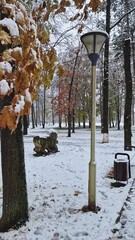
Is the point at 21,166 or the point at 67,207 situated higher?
the point at 21,166

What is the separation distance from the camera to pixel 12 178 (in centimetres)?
381

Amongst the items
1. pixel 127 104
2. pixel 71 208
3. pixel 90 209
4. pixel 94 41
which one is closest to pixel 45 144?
pixel 127 104

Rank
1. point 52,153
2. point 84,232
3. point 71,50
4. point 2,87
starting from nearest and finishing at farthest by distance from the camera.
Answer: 1. point 2,87
2. point 84,232
3. point 52,153
4. point 71,50

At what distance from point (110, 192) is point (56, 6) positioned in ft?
13.4

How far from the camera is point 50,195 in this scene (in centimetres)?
529

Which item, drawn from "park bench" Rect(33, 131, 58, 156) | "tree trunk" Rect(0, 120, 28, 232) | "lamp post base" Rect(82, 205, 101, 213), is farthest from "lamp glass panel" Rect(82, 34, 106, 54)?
"park bench" Rect(33, 131, 58, 156)

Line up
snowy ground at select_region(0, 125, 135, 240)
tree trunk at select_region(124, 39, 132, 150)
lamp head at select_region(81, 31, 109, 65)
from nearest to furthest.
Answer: snowy ground at select_region(0, 125, 135, 240)
lamp head at select_region(81, 31, 109, 65)
tree trunk at select_region(124, 39, 132, 150)

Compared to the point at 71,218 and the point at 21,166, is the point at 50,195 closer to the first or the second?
the point at 71,218

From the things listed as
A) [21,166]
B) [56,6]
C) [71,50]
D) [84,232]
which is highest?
[71,50]

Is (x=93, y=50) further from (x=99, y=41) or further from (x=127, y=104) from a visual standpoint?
(x=127, y=104)

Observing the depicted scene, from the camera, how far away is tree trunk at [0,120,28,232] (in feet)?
12.3

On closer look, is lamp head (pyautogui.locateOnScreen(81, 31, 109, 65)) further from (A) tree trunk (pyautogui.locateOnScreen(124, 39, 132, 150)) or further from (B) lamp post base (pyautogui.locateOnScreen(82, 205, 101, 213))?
(A) tree trunk (pyautogui.locateOnScreen(124, 39, 132, 150))

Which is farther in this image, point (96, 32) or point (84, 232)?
point (96, 32)

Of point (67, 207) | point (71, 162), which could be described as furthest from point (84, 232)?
point (71, 162)
